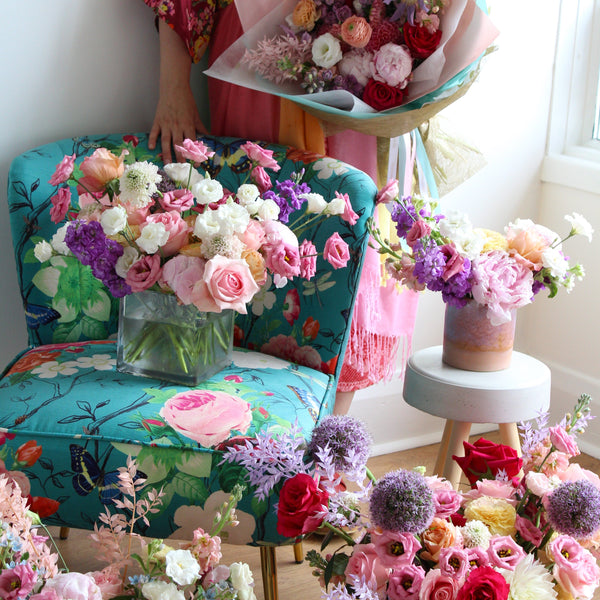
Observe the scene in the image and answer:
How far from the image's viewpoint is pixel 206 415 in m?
1.26

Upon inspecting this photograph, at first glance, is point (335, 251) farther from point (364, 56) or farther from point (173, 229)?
point (364, 56)

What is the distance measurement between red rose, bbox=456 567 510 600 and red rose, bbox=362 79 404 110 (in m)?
1.00

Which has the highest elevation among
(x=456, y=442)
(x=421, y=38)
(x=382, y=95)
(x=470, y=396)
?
(x=421, y=38)

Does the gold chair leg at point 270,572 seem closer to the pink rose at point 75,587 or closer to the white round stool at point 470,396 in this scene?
the white round stool at point 470,396

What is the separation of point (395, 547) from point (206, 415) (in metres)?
0.50

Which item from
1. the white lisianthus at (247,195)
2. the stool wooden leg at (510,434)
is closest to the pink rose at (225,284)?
the white lisianthus at (247,195)

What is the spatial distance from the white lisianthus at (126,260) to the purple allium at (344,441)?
1.54ft

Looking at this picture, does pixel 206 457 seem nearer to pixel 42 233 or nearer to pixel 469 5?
pixel 42 233

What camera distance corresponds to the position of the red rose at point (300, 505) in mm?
841

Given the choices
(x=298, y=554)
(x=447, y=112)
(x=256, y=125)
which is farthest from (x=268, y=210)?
(x=447, y=112)

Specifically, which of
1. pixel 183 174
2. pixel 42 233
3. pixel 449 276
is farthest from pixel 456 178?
pixel 42 233

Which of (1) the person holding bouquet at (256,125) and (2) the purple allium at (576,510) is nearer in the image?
(2) the purple allium at (576,510)

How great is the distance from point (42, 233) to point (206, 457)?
2.01ft

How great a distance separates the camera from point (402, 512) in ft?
2.63
